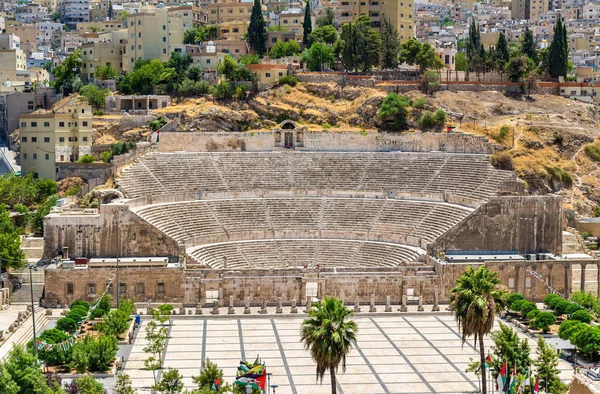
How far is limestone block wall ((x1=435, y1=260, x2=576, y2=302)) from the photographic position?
5575 cm

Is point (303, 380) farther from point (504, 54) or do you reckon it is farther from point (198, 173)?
point (504, 54)

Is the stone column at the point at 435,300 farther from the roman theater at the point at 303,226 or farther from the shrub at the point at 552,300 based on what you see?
the shrub at the point at 552,300

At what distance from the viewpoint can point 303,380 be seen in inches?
1578

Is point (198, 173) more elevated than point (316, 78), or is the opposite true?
point (316, 78)

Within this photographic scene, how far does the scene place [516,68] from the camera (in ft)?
273

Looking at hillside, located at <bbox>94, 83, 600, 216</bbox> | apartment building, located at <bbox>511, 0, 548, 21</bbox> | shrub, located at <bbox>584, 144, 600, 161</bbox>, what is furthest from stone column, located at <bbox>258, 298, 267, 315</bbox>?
apartment building, located at <bbox>511, 0, 548, 21</bbox>

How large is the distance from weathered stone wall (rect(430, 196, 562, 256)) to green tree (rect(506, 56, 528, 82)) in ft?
85.0

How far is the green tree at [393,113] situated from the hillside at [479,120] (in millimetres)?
890

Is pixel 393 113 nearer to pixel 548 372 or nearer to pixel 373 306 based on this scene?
pixel 373 306

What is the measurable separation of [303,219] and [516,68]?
3135 cm

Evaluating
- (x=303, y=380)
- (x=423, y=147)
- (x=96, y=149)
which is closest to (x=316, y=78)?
(x=423, y=147)

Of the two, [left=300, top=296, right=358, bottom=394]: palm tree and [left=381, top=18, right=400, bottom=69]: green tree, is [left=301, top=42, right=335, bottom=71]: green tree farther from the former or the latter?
[left=300, top=296, right=358, bottom=394]: palm tree

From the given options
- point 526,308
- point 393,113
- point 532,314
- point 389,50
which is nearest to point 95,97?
point 393,113

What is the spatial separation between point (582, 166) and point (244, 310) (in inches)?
1339
